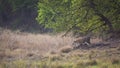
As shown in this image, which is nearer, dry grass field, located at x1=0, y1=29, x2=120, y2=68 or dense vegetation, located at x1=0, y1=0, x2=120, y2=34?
dry grass field, located at x1=0, y1=29, x2=120, y2=68

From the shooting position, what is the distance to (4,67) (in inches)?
552

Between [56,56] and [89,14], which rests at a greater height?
[89,14]

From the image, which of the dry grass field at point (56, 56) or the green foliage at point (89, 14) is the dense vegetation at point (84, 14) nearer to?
the green foliage at point (89, 14)

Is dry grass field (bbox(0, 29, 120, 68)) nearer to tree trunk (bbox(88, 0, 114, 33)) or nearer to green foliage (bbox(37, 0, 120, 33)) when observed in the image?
tree trunk (bbox(88, 0, 114, 33))

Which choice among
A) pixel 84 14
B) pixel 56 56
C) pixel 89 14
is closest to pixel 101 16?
pixel 89 14

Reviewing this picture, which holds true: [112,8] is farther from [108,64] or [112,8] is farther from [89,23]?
[108,64]

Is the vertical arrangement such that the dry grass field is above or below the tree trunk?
below

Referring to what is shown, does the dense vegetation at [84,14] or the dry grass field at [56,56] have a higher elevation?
the dense vegetation at [84,14]

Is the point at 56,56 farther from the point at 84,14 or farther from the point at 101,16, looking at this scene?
the point at 101,16

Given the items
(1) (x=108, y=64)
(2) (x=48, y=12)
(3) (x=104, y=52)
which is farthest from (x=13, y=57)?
(2) (x=48, y=12)

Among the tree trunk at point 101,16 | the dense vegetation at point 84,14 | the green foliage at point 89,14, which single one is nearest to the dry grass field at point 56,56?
the tree trunk at point 101,16

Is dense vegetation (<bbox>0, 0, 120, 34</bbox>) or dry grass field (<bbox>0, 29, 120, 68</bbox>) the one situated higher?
dense vegetation (<bbox>0, 0, 120, 34</bbox>)

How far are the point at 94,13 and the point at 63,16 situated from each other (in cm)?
255

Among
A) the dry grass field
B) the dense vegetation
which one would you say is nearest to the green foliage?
the dense vegetation
